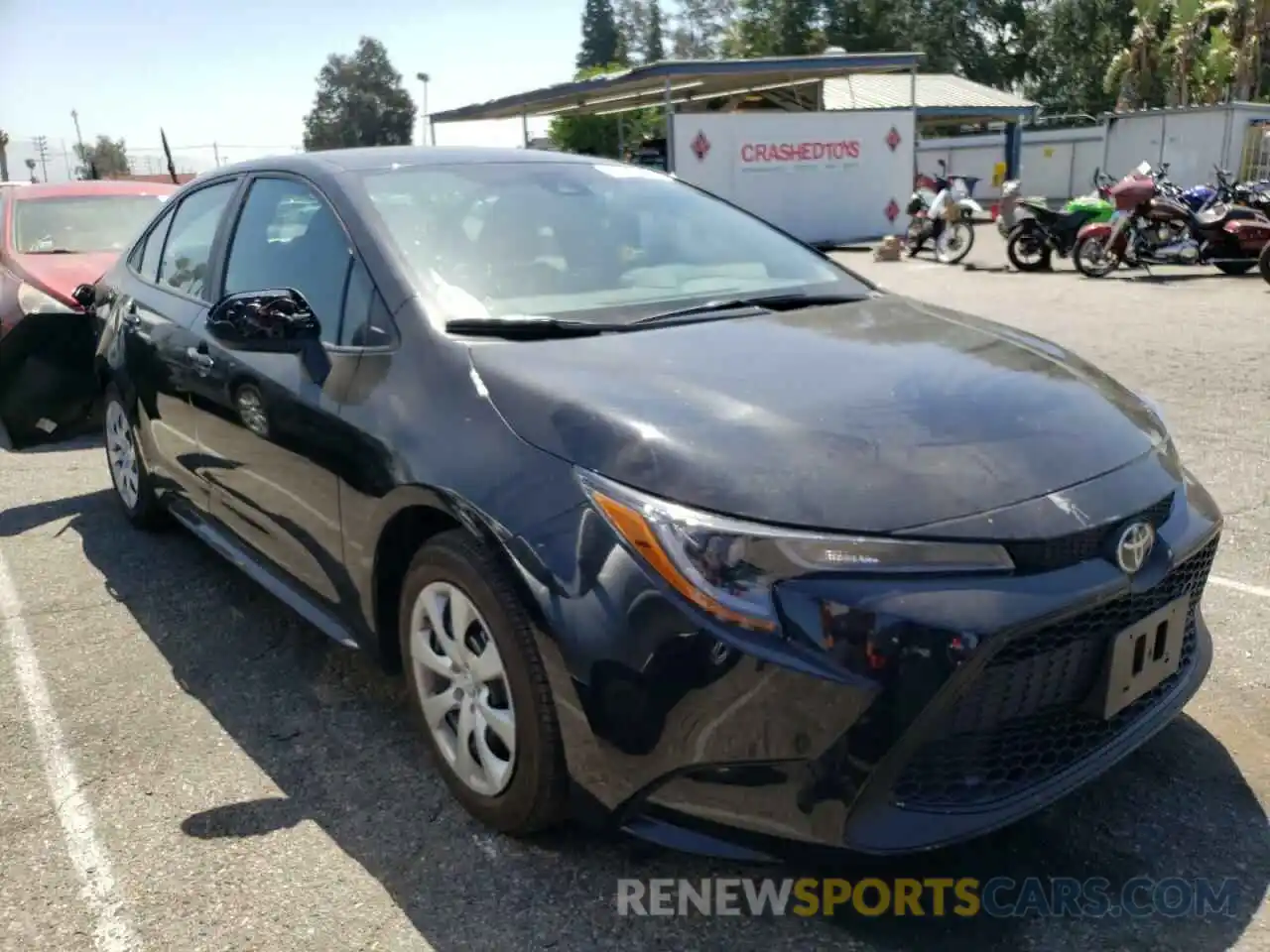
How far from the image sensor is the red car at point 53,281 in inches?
232

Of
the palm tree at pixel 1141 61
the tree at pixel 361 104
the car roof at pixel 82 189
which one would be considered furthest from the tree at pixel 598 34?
the car roof at pixel 82 189

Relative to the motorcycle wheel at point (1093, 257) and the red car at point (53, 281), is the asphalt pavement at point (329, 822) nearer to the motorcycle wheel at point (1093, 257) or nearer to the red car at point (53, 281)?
the red car at point (53, 281)

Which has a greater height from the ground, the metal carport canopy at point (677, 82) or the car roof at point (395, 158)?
the metal carport canopy at point (677, 82)

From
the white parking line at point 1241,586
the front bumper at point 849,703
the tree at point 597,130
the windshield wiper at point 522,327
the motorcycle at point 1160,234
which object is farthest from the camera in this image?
the tree at point 597,130

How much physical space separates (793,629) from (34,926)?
1.79m

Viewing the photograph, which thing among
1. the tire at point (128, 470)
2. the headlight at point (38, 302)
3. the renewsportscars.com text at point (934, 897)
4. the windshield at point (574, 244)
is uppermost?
the windshield at point (574, 244)

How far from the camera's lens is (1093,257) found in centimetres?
1366

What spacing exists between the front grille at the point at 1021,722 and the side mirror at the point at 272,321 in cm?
196

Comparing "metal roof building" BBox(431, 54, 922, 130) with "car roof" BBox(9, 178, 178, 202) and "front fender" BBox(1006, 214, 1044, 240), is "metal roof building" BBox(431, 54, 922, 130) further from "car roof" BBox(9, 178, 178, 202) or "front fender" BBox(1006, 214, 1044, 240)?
"car roof" BBox(9, 178, 178, 202)

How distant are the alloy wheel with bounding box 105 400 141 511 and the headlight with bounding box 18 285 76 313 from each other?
1.16 m

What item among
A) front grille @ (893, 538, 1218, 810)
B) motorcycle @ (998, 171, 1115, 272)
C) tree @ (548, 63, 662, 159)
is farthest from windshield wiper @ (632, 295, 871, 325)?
tree @ (548, 63, 662, 159)

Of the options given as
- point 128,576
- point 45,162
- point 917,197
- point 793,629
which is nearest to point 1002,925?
point 793,629

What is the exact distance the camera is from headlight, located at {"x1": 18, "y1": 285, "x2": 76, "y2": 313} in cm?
591

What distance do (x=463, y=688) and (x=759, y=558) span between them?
2.93 ft
